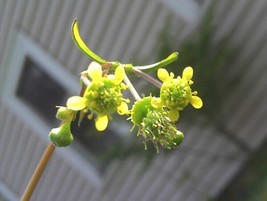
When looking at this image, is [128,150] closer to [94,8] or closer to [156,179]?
[156,179]

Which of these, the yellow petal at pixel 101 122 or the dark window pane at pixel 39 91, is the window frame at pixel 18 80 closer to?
the dark window pane at pixel 39 91

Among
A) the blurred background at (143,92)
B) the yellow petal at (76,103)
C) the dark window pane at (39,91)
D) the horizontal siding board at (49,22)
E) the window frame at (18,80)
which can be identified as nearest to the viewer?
the yellow petal at (76,103)

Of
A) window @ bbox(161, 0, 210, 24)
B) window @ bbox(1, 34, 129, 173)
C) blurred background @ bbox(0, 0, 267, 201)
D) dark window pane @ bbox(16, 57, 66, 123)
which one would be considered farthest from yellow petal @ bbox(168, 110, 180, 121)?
dark window pane @ bbox(16, 57, 66, 123)

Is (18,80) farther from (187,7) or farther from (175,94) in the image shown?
(175,94)

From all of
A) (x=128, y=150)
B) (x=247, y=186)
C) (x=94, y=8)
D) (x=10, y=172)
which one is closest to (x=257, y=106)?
(x=247, y=186)

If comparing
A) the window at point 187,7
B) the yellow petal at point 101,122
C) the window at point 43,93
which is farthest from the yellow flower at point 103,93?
the window at point 43,93

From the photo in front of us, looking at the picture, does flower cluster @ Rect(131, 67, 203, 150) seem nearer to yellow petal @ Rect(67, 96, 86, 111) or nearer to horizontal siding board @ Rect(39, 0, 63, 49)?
yellow petal @ Rect(67, 96, 86, 111)
